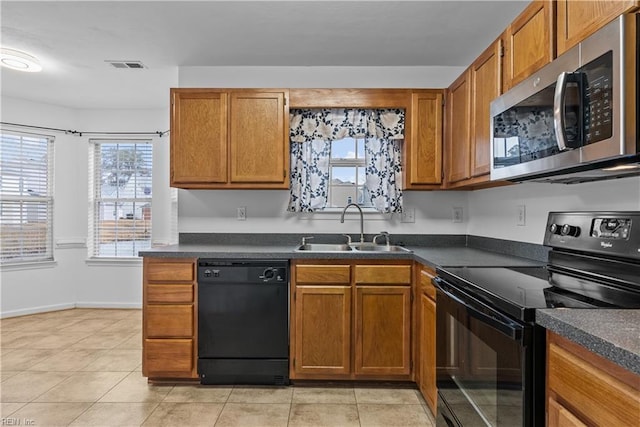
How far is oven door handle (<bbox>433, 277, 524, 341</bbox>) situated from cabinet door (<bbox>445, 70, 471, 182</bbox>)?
3.73 ft

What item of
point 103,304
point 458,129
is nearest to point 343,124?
point 458,129

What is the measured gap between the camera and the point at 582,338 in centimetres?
89

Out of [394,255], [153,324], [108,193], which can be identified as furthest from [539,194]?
[108,193]

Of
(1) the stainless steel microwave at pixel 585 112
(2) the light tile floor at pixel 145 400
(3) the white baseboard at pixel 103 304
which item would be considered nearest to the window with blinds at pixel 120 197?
(3) the white baseboard at pixel 103 304

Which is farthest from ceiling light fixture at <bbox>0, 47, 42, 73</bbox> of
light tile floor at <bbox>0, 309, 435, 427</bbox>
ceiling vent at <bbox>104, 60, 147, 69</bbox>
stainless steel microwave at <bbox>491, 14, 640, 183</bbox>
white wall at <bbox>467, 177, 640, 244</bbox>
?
white wall at <bbox>467, 177, 640, 244</bbox>

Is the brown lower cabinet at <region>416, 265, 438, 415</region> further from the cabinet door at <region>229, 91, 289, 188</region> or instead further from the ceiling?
the ceiling

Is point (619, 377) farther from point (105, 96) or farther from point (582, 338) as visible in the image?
point (105, 96)

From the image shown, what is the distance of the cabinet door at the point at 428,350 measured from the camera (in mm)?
2121

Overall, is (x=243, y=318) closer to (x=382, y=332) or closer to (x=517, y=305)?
(x=382, y=332)

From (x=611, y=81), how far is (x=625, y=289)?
724 millimetres

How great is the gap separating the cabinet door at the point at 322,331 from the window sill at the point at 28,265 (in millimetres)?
3623

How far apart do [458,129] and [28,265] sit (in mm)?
4800

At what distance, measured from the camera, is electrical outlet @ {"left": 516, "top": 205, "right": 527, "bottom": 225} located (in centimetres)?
237

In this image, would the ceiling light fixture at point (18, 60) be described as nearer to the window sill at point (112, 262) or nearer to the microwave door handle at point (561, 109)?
the window sill at point (112, 262)
